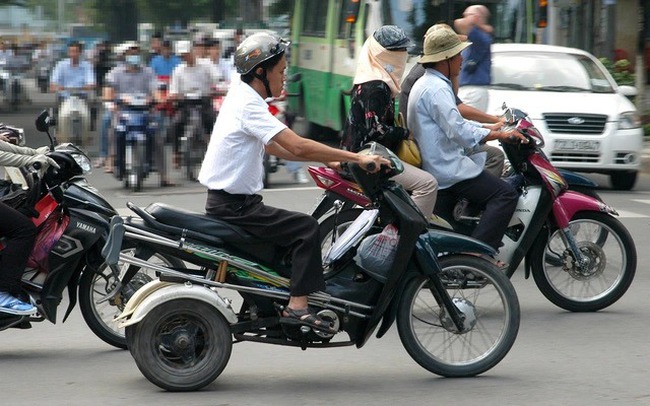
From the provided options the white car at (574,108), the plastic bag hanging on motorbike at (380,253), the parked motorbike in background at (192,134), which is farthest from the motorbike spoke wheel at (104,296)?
the parked motorbike in background at (192,134)

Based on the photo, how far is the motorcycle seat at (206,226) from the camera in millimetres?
5844

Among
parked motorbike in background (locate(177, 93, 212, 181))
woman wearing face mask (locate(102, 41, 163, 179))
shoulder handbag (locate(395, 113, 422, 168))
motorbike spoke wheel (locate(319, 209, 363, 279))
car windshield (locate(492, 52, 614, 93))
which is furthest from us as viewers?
woman wearing face mask (locate(102, 41, 163, 179))

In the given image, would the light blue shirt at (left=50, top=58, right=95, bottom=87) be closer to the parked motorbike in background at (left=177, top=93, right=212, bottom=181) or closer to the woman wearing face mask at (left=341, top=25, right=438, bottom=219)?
the parked motorbike in background at (left=177, top=93, right=212, bottom=181)

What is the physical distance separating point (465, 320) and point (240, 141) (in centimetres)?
141

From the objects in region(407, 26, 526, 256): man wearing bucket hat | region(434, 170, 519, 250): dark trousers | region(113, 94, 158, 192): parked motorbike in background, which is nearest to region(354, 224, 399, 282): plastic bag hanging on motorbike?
region(407, 26, 526, 256): man wearing bucket hat

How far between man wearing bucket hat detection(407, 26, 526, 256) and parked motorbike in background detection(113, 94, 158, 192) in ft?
26.0

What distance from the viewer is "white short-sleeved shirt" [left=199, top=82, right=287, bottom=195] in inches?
226

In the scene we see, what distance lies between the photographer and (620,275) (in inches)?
303

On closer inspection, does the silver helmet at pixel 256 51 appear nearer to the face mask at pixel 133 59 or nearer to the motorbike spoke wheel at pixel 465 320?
the motorbike spoke wheel at pixel 465 320

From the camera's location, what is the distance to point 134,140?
15.0 metres

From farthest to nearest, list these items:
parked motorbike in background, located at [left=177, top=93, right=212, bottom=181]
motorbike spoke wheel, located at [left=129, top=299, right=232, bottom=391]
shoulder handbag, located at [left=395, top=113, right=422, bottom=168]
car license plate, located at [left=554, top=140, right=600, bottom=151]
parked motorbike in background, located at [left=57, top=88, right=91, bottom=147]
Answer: parked motorbike in background, located at [left=57, top=88, right=91, bottom=147] → parked motorbike in background, located at [left=177, top=93, right=212, bottom=181] → car license plate, located at [left=554, top=140, right=600, bottom=151] → shoulder handbag, located at [left=395, top=113, right=422, bottom=168] → motorbike spoke wheel, located at [left=129, top=299, right=232, bottom=391]

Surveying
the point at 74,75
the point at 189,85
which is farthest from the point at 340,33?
the point at 74,75

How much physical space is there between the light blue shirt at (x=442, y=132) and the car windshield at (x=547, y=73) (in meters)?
7.21

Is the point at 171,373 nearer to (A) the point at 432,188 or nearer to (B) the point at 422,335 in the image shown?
(B) the point at 422,335
